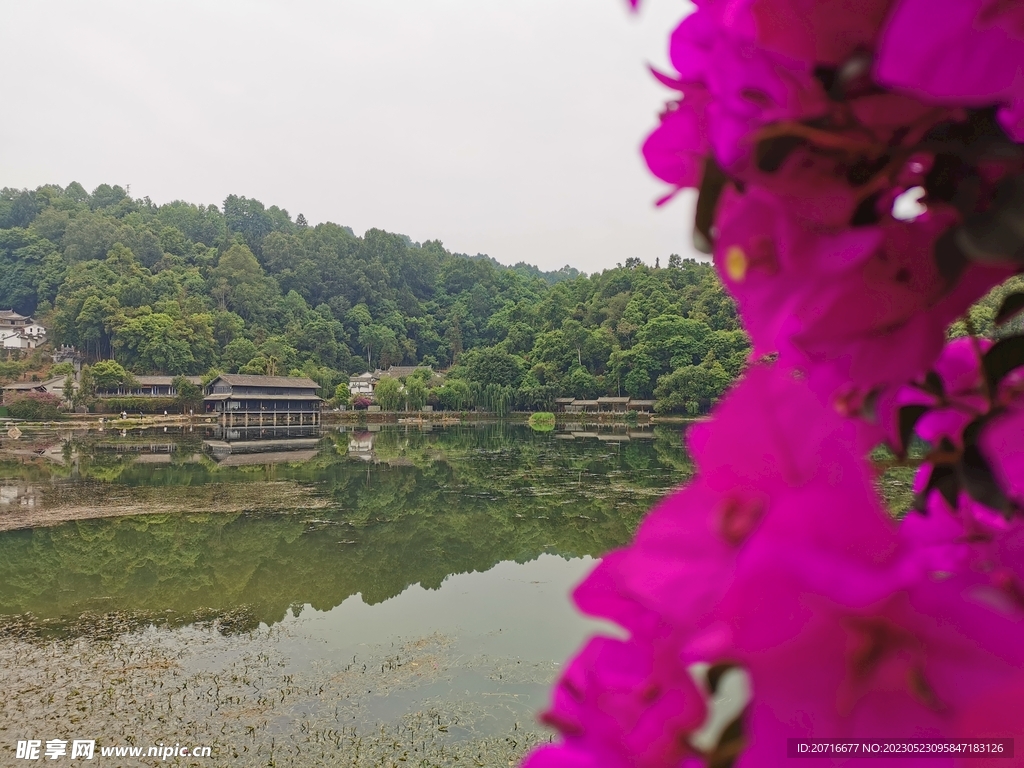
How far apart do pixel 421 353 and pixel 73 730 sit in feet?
172

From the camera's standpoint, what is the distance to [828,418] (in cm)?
24

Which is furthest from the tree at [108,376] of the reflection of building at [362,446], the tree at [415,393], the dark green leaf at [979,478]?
the dark green leaf at [979,478]

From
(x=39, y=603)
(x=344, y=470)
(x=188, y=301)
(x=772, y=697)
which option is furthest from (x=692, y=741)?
(x=188, y=301)

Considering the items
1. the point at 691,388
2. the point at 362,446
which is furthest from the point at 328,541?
the point at 691,388

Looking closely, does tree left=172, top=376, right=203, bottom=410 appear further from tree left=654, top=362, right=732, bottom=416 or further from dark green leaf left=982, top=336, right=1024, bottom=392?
dark green leaf left=982, top=336, right=1024, bottom=392

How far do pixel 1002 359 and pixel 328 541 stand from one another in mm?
11205

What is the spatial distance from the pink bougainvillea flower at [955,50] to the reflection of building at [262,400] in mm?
38991

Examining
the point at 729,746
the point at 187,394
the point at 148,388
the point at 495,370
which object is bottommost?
the point at 187,394

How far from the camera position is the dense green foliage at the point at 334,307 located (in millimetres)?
41750

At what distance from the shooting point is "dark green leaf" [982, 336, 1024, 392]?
340mm

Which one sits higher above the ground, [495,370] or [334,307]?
[334,307]

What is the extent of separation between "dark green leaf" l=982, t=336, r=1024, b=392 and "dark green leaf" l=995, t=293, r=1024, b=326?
5 cm

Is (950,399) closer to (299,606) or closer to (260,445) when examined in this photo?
(299,606)

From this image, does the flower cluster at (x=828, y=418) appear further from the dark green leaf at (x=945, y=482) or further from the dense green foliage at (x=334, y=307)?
the dense green foliage at (x=334, y=307)
